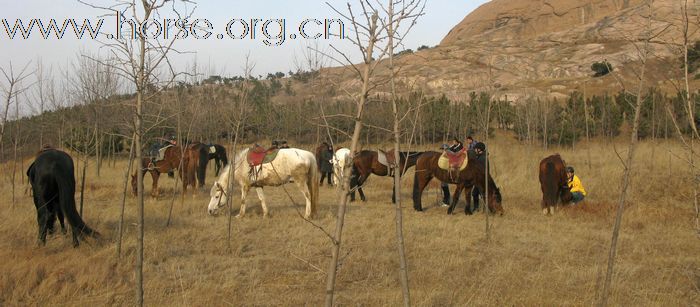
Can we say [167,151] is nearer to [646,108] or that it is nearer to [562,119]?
[562,119]

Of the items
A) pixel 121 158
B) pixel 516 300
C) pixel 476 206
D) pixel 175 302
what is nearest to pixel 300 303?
pixel 175 302

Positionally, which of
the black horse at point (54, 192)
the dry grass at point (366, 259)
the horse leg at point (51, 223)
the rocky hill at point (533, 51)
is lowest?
the dry grass at point (366, 259)

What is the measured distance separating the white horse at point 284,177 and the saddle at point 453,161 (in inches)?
112

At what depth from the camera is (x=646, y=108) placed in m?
26.0

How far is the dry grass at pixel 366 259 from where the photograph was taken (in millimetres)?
5395

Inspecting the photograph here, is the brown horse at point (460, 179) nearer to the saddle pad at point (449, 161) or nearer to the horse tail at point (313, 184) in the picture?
the saddle pad at point (449, 161)

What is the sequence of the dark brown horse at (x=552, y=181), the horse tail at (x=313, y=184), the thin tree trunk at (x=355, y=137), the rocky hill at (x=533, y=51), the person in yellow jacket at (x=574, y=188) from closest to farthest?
1. the thin tree trunk at (x=355, y=137)
2. the horse tail at (x=313, y=184)
3. the dark brown horse at (x=552, y=181)
4. the person in yellow jacket at (x=574, y=188)
5. the rocky hill at (x=533, y=51)

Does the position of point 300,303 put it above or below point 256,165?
below

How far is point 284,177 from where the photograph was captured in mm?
10750

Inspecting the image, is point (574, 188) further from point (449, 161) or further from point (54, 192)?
point (54, 192)

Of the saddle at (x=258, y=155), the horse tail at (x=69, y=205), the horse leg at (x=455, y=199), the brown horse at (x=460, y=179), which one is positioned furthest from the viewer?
the horse leg at (x=455, y=199)

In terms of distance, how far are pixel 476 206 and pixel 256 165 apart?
5173 millimetres

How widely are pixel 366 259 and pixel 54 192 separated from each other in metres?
4.31

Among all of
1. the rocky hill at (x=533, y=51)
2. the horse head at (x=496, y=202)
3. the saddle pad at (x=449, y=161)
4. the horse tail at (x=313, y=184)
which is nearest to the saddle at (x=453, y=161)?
the saddle pad at (x=449, y=161)
